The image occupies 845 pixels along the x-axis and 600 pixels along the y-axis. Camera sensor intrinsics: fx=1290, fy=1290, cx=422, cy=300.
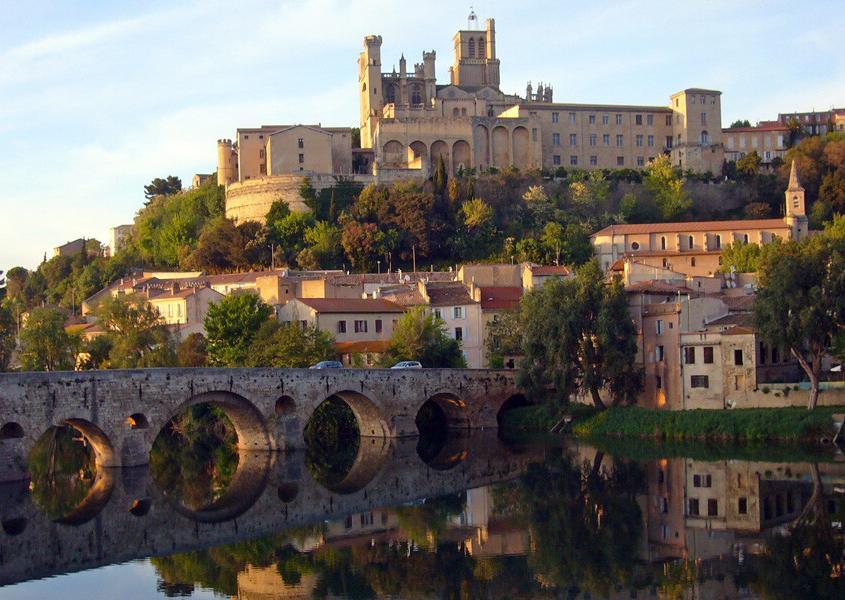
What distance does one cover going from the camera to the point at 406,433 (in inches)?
2199

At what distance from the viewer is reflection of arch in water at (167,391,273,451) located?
48.7 meters

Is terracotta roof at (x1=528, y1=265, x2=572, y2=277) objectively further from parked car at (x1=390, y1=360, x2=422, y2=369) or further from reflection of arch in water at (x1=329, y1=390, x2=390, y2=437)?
reflection of arch in water at (x1=329, y1=390, x2=390, y2=437)

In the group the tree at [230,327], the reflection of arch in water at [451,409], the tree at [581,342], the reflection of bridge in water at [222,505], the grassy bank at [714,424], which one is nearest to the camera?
the reflection of bridge in water at [222,505]

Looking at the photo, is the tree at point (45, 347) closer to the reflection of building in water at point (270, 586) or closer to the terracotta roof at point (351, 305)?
the terracotta roof at point (351, 305)

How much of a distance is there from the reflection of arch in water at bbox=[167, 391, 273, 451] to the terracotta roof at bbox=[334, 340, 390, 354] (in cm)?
1065

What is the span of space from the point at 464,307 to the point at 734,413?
19184mm

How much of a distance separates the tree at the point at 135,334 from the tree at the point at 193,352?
52cm

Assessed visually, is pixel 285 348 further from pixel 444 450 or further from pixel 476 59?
pixel 476 59

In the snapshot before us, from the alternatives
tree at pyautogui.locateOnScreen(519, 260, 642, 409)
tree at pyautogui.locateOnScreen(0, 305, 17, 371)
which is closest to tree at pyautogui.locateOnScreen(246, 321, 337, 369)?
tree at pyautogui.locateOnScreen(519, 260, 642, 409)

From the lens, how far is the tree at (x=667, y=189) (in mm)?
93500

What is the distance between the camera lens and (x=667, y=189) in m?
95.6

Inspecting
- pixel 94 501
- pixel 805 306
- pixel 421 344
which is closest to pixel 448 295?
pixel 421 344

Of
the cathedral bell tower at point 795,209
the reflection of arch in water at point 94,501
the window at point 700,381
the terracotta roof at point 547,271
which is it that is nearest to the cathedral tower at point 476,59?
the cathedral bell tower at point 795,209

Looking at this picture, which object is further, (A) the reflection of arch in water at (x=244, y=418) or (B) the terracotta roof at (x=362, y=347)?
(B) the terracotta roof at (x=362, y=347)
